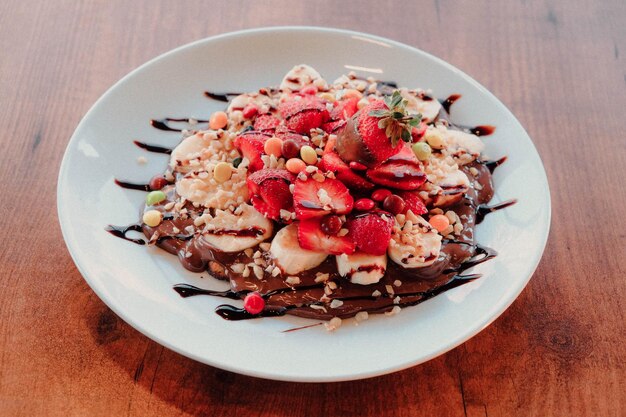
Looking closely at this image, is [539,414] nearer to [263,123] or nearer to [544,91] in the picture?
[263,123]

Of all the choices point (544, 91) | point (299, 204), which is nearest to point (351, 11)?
point (544, 91)

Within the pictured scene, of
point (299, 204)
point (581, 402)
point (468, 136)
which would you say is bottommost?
point (581, 402)

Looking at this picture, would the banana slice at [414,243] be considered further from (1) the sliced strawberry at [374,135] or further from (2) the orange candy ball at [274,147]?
(2) the orange candy ball at [274,147]

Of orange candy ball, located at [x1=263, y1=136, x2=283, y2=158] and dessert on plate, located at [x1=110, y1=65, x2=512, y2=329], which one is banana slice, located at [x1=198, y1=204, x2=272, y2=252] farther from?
orange candy ball, located at [x1=263, y1=136, x2=283, y2=158]

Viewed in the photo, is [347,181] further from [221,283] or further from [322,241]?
[221,283]

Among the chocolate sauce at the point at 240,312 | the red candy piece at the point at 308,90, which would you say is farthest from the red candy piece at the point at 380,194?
the red candy piece at the point at 308,90

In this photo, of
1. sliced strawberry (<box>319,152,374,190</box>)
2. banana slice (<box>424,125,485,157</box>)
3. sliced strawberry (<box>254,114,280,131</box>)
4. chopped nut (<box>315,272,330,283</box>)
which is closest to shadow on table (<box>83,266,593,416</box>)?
chopped nut (<box>315,272,330,283</box>)
